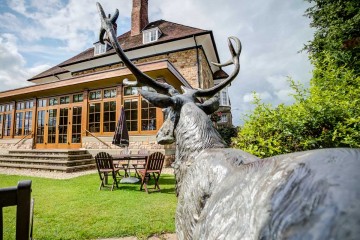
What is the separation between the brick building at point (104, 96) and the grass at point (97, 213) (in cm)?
530

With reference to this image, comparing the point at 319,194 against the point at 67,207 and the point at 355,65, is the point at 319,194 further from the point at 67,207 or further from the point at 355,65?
the point at 355,65

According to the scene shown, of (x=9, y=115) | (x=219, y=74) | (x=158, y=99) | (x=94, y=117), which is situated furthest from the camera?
(x=219, y=74)

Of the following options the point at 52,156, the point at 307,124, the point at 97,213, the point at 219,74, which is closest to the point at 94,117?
the point at 52,156

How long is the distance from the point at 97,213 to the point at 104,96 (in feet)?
32.0

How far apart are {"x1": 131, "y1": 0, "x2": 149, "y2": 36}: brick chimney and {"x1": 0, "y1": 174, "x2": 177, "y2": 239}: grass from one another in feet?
51.0

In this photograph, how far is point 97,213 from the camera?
13.7 ft

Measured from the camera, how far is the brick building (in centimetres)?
1153

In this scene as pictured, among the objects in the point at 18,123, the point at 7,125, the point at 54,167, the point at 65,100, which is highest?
the point at 65,100

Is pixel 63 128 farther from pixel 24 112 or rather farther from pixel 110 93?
pixel 24 112

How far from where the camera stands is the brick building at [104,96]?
1153cm

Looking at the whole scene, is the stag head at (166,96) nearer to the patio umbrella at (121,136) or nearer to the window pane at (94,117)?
the patio umbrella at (121,136)

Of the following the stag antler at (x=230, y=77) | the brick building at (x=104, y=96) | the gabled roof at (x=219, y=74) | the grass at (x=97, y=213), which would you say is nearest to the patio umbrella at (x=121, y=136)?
the grass at (x=97, y=213)

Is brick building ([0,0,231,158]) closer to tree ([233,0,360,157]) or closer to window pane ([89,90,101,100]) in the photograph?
window pane ([89,90,101,100])

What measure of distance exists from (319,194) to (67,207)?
207 inches
